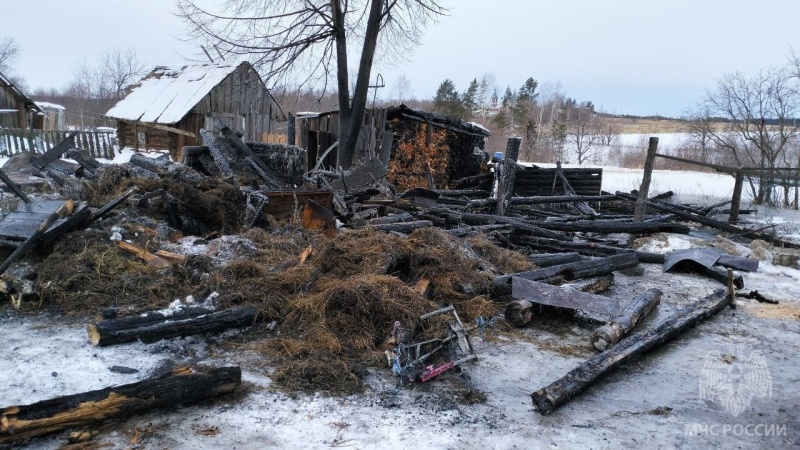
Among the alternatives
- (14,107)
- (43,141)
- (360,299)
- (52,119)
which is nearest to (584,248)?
(360,299)

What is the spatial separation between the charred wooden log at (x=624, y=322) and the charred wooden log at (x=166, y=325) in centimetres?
351

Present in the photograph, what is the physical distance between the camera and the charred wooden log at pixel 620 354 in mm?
3604

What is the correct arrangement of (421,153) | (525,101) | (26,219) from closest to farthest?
1. (26,219)
2. (421,153)
3. (525,101)

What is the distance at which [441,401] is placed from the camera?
371 centimetres

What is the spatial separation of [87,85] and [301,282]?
58.8 metres

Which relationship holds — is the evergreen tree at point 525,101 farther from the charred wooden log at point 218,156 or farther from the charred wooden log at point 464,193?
the charred wooden log at point 218,156

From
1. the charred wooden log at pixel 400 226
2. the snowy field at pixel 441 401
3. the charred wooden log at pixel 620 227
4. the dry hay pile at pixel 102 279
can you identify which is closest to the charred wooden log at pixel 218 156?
the charred wooden log at pixel 400 226

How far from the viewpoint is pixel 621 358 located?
4266mm

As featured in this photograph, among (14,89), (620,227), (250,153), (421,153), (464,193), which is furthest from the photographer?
(14,89)

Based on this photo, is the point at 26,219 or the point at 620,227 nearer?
the point at 26,219

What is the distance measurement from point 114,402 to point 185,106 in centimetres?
2263

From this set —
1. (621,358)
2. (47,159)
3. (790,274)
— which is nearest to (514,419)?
(621,358)

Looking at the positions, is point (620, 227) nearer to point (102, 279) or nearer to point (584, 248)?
point (584, 248)

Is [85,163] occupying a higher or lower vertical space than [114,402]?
higher
